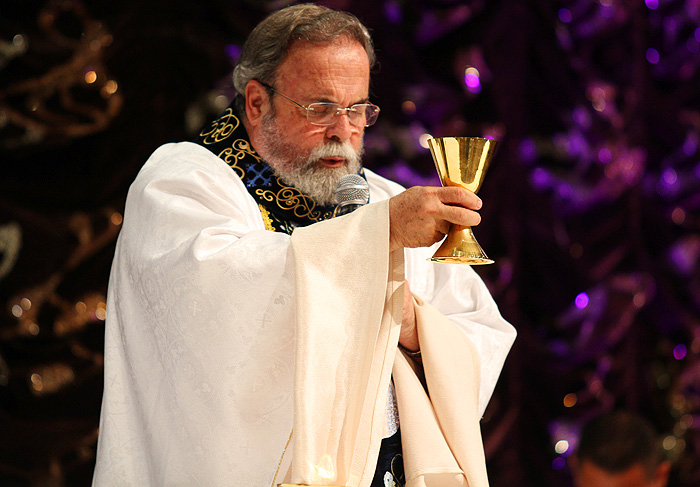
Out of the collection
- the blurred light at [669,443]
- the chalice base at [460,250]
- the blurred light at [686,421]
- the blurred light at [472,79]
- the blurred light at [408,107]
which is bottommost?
the blurred light at [669,443]

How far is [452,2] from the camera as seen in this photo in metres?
4.18

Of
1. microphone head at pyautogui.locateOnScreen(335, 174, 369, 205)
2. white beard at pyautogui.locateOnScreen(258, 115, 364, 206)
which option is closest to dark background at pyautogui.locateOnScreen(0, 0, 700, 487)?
white beard at pyautogui.locateOnScreen(258, 115, 364, 206)

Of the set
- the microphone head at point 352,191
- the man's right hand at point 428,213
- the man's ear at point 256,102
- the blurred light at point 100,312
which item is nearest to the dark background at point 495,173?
the blurred light at point 100,312

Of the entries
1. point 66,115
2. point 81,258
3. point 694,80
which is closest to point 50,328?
point 81,258

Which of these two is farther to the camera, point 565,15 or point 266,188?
point 565,15

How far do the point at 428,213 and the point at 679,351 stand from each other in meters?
3.28

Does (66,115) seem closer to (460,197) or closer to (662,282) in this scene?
(460,197)

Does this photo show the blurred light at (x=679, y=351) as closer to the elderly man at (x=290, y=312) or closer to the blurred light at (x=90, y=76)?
the elderly man at (x=290, y=312)

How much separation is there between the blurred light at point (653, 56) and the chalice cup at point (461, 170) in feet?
10.3

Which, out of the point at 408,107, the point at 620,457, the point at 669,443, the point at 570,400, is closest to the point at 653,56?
the point at 408,107

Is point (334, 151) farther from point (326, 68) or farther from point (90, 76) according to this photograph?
point (90, 76)

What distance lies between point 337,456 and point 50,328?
6.67 feet

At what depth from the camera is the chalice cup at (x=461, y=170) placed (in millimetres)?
1740

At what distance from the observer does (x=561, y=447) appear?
425cm
